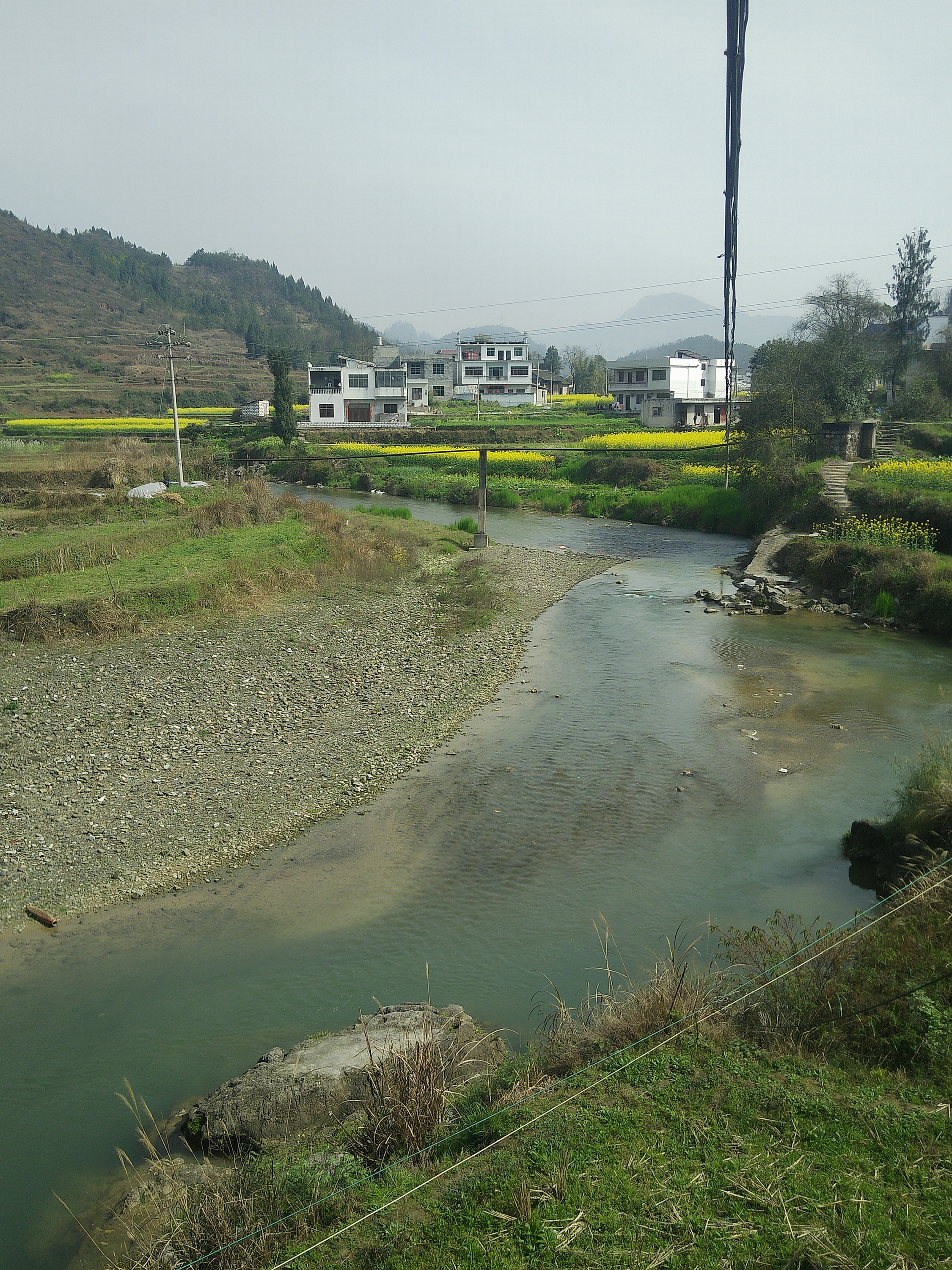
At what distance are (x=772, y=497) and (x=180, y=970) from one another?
3284 centimetres

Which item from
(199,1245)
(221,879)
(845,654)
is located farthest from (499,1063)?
(845,654)

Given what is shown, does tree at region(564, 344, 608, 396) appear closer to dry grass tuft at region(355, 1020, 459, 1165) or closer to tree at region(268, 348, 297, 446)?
tree at region(268, 348, 297, 446)

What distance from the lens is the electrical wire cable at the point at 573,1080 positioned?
511cm

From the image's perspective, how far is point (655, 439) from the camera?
55656 millimetres

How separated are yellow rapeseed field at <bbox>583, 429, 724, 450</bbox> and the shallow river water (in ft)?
117

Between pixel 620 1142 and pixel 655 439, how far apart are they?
177 ft

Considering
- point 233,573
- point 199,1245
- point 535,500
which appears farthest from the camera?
point 535,500

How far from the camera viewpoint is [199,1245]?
522 cm

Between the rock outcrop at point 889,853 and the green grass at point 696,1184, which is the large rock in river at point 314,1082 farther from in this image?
the rock outcrop at point 889,853

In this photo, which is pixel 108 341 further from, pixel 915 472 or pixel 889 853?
pixel 889 853

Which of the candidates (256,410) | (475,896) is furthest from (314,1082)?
(256,410)

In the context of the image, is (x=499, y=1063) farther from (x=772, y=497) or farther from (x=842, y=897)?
(x=772, y=497)

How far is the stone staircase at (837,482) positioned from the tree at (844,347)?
533 cm

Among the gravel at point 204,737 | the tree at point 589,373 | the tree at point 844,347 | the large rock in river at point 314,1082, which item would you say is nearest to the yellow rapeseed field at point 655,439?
the tree at point 844,347
